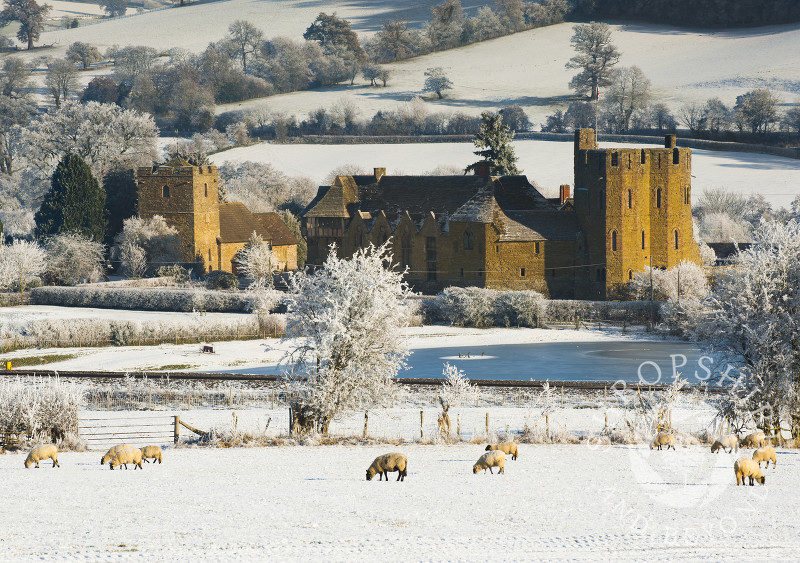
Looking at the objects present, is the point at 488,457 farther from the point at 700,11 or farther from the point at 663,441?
the point at 700,11

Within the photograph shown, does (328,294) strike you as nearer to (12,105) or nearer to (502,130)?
(502,130)

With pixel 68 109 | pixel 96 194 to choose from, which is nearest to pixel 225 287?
pixel 96 194

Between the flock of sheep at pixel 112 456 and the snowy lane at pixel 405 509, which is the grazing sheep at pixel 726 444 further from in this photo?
the flock of sheep at pixel 112 456

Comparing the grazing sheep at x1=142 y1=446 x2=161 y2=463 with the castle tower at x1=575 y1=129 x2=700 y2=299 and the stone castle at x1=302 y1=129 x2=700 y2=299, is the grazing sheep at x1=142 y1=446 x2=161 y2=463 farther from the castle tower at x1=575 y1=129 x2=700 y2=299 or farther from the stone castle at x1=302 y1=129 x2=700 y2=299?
the castle tower at x1=575 y1=129 x2=700 y2=299

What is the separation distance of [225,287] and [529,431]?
145ft

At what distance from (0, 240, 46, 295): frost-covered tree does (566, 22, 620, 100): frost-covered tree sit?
3492 inches

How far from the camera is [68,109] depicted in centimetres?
9500

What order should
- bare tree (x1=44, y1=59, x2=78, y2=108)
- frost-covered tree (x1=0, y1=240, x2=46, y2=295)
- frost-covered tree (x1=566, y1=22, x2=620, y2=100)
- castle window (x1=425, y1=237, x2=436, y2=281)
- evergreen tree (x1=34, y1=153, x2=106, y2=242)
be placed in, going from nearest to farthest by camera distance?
frost-covered tree (x1=0, y1=240, x2=46, y2=295), castle window (x1=425, y1=237, x2=436, y2=281), evergreen tree (x1=34, y1=153, x2=106, y2=242), frost-covered tree (x1=566, y1=22, x2=620, y2=100), bare tree (x1=44, y1=59, x2=78, y2=108)

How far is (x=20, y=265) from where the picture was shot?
72.1 metres

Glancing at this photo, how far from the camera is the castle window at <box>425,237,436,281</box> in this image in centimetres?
7425

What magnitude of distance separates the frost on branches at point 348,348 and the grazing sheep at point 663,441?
8112mm

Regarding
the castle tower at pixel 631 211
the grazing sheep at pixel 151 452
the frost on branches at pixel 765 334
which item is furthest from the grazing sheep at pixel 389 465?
the castle tower at pixel 631 211

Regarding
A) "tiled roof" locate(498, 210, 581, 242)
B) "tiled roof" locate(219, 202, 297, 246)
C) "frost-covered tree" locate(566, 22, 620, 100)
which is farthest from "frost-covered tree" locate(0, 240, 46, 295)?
"frost-covered tree" locate(566, 22, 620, 100)

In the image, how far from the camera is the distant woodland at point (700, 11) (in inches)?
6417
